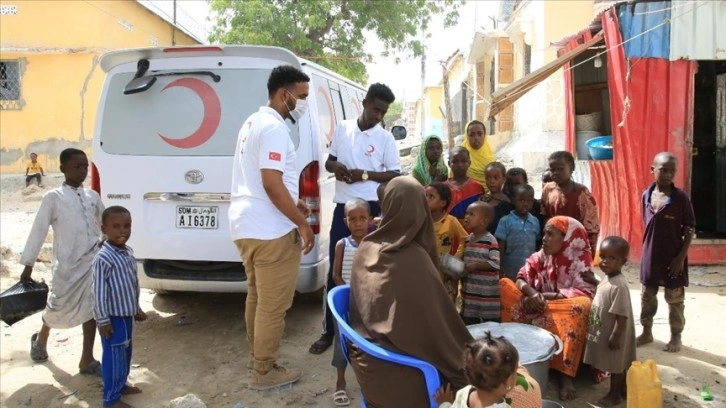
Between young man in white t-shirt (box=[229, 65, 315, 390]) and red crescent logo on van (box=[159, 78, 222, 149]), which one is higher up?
red crescent logo on van (box=[159, 78, 222, 149])

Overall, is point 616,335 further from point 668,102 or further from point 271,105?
point 668,102

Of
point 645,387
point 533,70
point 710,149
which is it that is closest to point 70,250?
point 645,387

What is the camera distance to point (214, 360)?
163 inches

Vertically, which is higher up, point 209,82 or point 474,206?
point 209,82

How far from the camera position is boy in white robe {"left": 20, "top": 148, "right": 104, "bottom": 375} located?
3.78 meters

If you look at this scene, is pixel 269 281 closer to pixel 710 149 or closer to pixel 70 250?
pixel 70 250

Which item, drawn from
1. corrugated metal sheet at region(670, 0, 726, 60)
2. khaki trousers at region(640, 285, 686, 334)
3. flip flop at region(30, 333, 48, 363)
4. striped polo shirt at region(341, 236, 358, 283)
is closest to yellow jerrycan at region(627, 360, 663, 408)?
khaki trousers at region(640, 285, 686, 334)

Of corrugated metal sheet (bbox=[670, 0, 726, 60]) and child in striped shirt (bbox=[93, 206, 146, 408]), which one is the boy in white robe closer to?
child in striped shirt (bbox=[93, 206, 146, 408])

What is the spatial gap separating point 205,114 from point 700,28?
551 centimetres

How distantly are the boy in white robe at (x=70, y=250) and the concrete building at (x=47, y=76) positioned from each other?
1295 centimetres

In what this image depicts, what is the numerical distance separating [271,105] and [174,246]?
1.40 m

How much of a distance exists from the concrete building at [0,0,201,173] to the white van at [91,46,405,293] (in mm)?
12529

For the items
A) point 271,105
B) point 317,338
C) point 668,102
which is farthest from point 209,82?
point 668,102

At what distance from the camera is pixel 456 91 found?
94.8 feet
